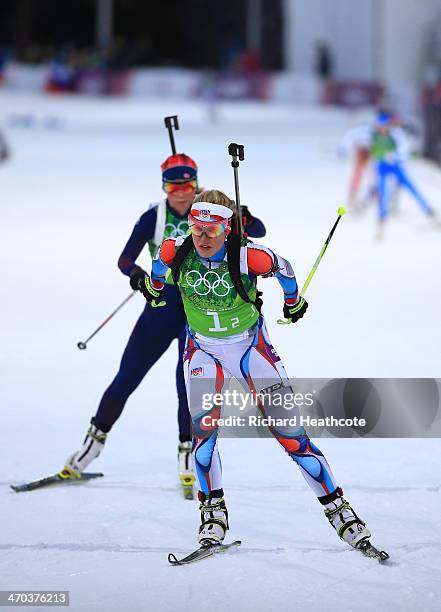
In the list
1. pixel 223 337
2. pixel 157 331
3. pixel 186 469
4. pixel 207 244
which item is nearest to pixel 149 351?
pixel 157 331

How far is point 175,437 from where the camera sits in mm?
7359

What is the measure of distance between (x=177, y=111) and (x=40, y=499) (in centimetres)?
3002

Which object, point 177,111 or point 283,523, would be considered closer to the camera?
point 283,523

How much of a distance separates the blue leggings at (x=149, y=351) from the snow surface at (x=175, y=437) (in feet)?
1.23

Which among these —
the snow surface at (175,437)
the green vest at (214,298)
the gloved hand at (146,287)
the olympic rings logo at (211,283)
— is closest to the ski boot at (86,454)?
the snow surface at (175,437)

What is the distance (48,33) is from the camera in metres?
44.7

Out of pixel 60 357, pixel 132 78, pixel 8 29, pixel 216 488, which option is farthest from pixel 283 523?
pixel 8 29

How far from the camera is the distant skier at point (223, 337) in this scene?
5.34 metres

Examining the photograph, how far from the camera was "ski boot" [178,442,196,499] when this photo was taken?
20.9 ft

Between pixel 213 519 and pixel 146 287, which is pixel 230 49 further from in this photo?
pixel 213 519

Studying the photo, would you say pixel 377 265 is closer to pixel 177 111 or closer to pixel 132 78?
pixel 177 111

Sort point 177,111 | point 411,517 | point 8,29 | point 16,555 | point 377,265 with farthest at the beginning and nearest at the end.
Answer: point 8,29
point 177,111
point 377,265
point 411,517
point 16,555

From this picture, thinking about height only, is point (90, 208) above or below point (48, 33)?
below

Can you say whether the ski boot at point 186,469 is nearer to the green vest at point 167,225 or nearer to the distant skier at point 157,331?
the distant skier at point 157,331
